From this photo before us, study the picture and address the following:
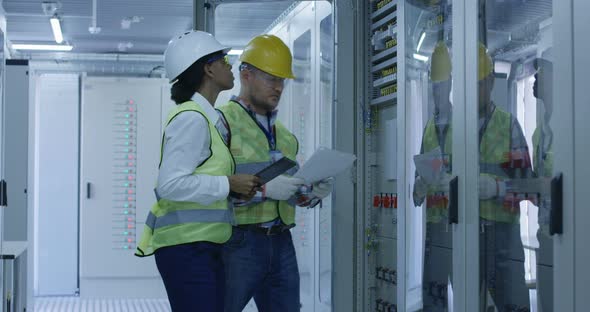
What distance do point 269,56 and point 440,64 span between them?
85 centimetres

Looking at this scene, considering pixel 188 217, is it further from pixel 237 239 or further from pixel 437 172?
pixel 437 172

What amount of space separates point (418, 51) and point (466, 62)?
26.4 inches

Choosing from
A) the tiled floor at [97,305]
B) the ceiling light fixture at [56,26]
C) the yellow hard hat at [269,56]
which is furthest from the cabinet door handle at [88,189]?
→ the yellow hard hat at [269,56]

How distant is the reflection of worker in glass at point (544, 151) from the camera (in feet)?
8.57

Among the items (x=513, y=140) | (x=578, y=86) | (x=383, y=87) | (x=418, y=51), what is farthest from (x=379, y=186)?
(x=578, y=86)

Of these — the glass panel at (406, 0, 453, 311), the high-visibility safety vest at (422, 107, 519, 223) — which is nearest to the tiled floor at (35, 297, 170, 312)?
the glass panel at (406, 0, 453, 311)

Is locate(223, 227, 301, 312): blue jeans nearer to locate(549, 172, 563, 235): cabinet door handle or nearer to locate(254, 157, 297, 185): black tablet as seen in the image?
locate(254, 157, 297, 185): black tablet

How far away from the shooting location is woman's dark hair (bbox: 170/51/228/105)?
11.0 feet

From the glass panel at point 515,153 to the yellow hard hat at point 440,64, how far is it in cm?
34

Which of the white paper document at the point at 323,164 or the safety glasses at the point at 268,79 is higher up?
the safety glasses at the point at 268,79

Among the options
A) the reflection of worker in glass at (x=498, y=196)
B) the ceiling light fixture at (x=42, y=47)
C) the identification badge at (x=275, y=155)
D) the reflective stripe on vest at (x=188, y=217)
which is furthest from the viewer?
the ceiling light fixture at (x=42, y=47)

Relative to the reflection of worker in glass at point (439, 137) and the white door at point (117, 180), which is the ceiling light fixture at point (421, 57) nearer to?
the reflection of worker in glass at point (439, 137)

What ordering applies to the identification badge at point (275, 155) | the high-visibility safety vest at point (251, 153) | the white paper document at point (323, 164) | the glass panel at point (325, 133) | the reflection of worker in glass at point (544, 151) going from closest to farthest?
1. the reflection of worker in glass at point (544, 151)
2. the white paper document at point (323, 164)
3. the high-visibility safety vest at point (251, 153)
4. the identification badge at point (275, 155)
5. the glass panel at point (325, 133)

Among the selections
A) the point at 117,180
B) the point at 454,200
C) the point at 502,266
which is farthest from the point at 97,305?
the point at 502,266
